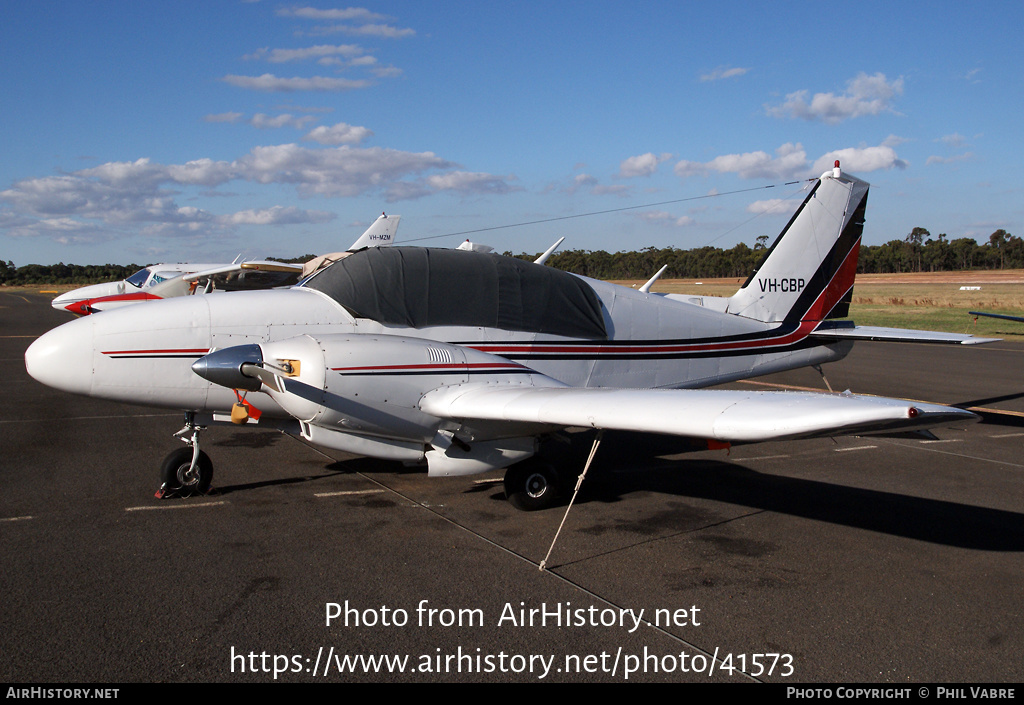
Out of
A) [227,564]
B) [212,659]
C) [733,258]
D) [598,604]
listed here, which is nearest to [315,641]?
[212,659]

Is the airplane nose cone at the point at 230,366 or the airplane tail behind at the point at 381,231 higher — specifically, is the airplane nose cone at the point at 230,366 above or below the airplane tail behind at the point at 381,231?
below

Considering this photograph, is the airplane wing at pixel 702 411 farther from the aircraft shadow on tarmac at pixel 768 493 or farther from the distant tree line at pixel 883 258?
the distant tree line at pixel 883 258

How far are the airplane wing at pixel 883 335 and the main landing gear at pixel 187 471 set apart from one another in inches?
309

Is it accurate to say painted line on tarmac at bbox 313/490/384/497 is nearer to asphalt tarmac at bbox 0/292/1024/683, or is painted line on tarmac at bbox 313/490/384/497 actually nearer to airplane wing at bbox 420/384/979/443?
asphalt tarmac at bbox 0/292/1024/683

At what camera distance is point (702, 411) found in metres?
4.96

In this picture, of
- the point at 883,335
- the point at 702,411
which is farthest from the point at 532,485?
the point at 883,335

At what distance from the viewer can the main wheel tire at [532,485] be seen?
6641 mm

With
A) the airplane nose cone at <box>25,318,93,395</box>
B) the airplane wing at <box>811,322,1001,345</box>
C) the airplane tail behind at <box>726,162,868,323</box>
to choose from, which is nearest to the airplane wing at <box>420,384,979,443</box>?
the airplane nose cone at <box>25,318,93,395</box>

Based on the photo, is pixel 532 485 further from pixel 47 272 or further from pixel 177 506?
pixel 47 272

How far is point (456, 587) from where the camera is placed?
481cm

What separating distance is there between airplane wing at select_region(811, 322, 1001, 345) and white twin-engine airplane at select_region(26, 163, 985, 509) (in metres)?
2.19

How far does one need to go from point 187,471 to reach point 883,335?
345 inches

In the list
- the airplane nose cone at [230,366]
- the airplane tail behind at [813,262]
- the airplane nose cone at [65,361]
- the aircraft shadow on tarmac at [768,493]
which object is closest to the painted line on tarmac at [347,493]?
the aircraft shadow on tarmac at [768,493]

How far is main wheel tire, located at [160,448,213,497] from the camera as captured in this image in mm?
6809
